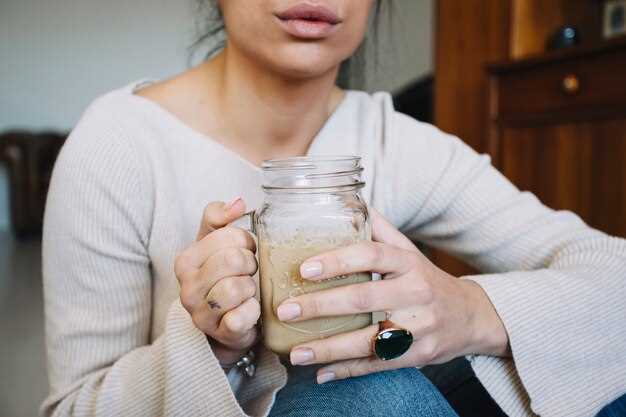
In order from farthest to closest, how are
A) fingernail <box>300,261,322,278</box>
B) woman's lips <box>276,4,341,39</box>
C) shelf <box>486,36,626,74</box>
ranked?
shelf <box>486,36,626,74</box> < woman's lips <box>276,4,341,39</box> < fingernail <box>300,261,322,278</box>

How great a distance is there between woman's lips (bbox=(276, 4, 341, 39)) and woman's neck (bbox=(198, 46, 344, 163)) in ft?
0.40

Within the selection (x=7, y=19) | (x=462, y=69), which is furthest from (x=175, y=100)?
(x=7, y=19)

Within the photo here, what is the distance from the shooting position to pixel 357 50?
1.18 metres

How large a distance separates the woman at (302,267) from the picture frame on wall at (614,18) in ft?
4.98

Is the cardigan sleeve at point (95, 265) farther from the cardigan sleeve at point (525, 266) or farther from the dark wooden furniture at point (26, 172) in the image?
the dark wooden furniture at point (26, 172)

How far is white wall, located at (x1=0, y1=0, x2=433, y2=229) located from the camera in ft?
17.5

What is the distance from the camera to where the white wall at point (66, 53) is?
5324 millimetres

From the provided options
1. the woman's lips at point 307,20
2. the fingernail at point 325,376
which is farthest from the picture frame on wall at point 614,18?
the fingernail at point 325,376

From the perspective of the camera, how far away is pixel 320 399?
64cm

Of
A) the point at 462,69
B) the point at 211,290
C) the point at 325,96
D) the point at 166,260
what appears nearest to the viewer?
the point at 211,290

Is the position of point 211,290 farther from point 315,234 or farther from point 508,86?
point 508,86

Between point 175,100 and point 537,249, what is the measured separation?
60cm

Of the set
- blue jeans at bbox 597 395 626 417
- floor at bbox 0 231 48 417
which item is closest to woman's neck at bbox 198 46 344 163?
blue jeans at bbox 597 395 626 417

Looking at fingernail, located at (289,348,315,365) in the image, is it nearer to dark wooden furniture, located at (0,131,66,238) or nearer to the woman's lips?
the woman's lips
